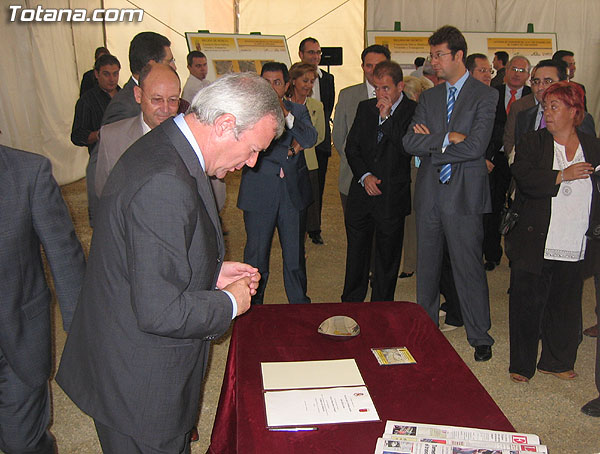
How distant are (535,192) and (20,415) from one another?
2.45m

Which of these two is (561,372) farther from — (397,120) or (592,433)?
(397,120)

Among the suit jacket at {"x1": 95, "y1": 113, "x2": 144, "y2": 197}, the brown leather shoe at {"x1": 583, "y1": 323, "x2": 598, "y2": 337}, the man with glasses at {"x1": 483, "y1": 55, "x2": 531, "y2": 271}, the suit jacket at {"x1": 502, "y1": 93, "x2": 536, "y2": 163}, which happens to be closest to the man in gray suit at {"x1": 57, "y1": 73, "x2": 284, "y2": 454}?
the suit jacket at {"x1": 95, "y1": 113, "x2": 144, "y2": 197}

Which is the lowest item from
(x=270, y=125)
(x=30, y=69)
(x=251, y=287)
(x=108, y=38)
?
(x=251, y=287)

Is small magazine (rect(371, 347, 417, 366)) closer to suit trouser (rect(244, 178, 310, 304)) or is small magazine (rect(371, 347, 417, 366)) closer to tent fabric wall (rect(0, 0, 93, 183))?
suit trouser (rect(244, 178, 310, 304))

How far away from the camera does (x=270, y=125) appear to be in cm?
145

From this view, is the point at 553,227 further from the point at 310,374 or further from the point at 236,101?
the point at 236,101

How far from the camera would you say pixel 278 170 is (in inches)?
133

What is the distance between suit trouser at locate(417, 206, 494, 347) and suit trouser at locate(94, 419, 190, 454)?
2.13m

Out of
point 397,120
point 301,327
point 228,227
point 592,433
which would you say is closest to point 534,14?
point 228,227

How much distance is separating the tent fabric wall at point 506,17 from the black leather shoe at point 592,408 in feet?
23.3

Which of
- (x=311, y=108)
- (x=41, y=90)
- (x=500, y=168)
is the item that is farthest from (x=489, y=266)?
(x=41, y=90)

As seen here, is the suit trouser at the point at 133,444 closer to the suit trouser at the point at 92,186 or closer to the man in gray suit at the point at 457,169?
the suit trouser at the point at 92,186

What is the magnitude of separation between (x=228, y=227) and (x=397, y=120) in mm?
3044

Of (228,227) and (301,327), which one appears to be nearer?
(301,327)
